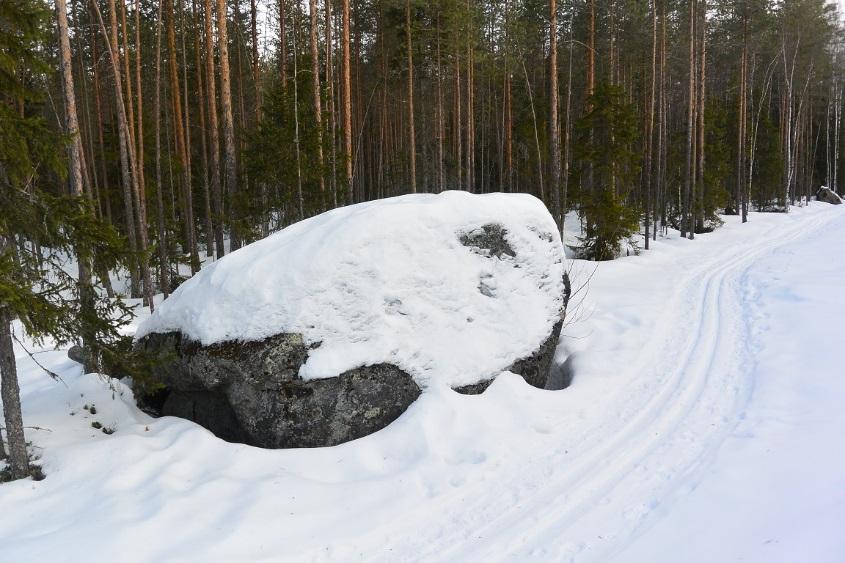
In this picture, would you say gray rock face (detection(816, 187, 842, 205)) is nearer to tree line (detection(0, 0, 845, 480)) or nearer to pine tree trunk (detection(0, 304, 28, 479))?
tree line (detection(0, 0, 845, 480))

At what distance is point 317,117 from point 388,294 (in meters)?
9.47

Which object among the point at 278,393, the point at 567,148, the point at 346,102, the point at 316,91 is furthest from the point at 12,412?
the point at 567,148

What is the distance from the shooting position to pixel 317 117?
46.1ft

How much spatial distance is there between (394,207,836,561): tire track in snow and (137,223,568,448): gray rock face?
169cm

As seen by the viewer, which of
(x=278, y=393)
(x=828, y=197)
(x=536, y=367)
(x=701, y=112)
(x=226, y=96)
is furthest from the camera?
(x=828, y=197)

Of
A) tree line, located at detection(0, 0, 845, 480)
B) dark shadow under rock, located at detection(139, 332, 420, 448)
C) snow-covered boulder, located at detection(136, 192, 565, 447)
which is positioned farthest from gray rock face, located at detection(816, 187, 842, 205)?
dark shadow under rock, located at detection(139, 332, 420, 448)

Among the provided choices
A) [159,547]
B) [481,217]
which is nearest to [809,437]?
[481,217]

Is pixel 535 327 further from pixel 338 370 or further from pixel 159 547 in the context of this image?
pixel 159 547

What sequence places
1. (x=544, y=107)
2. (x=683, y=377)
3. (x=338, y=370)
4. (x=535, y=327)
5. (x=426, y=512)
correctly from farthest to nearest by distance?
1. (x=544, y=107)
2. (x=535, y=327)
3. (x=683, y=377)
4. (x=338, y=370)
5. (x=426, y=512)

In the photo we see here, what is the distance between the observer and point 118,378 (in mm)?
6816

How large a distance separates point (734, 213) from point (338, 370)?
103ft

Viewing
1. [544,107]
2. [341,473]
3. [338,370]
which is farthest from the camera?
[544,107]

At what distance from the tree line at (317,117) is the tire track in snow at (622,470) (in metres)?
4.04

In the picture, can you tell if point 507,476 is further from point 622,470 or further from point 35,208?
point 35,208
